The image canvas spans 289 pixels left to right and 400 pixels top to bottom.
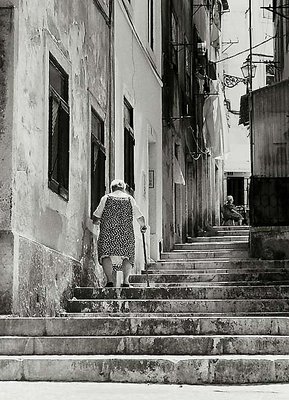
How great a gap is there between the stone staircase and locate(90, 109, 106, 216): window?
2.11 meters

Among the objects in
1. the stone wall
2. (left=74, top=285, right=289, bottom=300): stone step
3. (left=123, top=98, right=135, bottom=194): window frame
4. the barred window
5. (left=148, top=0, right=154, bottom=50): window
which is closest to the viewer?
the stone wall

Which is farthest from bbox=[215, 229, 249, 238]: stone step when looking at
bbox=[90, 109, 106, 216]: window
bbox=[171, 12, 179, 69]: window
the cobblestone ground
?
→ the cobblestone ground

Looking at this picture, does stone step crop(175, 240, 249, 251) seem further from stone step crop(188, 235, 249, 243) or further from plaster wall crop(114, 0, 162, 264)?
plaster wall crop(114, 0, 162, 264)

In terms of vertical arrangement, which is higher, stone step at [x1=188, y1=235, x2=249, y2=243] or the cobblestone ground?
stone step at [x1=188, y1=235, x2=249, y2=243]

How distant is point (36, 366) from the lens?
7.38m

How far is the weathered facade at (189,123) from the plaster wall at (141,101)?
Result: 1.07 meters

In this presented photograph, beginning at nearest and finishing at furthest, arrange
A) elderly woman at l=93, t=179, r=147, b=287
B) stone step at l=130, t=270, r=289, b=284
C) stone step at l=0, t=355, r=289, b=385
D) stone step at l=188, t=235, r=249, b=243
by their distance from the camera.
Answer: stone step at l=0, t=355, r=289, b=385 → elderly woman at l=93, t=179, r=147, b=287 → stone step at l=130, t=270, r=289, b=284 → stone step at l=188, t=235, r=249, b=243

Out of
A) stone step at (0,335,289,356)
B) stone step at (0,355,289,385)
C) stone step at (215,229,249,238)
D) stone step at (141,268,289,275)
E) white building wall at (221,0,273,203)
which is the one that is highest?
white building wall at (221,0,273,203)

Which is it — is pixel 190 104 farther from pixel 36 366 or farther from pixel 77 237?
pixel 36 366

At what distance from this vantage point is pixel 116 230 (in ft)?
41.0

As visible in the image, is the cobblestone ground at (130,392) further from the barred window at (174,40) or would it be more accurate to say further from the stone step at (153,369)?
the barred window at (174,40)

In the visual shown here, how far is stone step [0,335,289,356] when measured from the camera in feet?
25.5

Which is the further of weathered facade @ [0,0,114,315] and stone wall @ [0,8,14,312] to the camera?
weathered facade @ [0,0,114,315]

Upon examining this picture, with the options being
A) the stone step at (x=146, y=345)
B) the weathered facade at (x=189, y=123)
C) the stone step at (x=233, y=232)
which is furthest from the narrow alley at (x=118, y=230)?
A: the stone step at (x=233, y=232)
